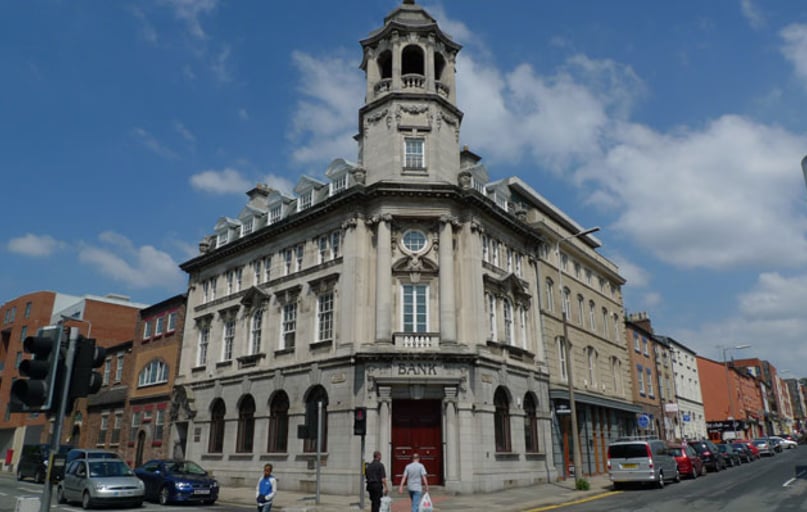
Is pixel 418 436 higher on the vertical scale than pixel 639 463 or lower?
higher

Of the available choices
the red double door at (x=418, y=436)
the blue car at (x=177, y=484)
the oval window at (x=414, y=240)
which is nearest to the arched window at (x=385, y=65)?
the oval window at (x=414, y=240)

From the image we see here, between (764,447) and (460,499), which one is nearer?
(460,499)

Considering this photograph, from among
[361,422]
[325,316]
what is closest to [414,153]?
[325,316]

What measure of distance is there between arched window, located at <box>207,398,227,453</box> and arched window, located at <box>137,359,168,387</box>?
6.55 meters

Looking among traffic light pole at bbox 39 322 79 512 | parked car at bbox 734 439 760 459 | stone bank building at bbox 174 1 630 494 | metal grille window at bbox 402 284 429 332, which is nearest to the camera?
traffic light pole at bbox 39 322 79 512

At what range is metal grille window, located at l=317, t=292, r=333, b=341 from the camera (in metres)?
27.6

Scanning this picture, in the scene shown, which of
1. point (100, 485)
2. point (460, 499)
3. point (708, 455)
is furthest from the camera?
point (708, 455)

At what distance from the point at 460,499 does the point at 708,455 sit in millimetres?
19395

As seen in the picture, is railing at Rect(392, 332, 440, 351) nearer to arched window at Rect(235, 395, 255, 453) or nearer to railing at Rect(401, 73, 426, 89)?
arched window at Rect(235, 395, 255, 453)

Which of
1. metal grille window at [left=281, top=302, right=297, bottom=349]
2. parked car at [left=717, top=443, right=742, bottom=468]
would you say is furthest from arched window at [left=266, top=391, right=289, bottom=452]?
parked car at [left=717, top=443, right=742, bottom=468]

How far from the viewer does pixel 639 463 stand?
2417 centimetres

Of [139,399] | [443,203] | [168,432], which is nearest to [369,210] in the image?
[443,203]

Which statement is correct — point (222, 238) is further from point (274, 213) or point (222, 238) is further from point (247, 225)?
point (274, 213)

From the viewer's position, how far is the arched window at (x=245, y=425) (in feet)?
98.9
